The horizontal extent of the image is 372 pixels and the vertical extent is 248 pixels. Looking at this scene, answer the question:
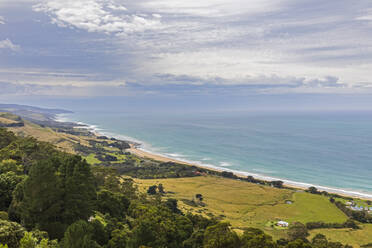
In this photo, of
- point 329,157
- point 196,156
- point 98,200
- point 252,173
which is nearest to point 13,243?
point 98,200

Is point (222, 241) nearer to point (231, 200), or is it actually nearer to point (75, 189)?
point (75, 189)

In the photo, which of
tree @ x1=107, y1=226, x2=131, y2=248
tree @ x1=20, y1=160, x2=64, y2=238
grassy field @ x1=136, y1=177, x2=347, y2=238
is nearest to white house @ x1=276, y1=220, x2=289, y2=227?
grassy field @ x1=136, y1=177, x2=347, y2=238

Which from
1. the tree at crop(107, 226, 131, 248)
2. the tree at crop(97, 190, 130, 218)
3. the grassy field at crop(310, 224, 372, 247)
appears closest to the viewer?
the tree at crop(107, 226, 131, 248)

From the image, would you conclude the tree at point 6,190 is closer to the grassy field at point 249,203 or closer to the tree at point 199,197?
the grassy field at point 249,203

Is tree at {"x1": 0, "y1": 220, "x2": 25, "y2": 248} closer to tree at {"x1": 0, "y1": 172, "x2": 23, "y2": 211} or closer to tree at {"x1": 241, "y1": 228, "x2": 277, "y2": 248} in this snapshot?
tree at {"x1": 0, "y1": 172, "x2": 23, "y2": 211}

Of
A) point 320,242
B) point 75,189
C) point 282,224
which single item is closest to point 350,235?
point 282,224

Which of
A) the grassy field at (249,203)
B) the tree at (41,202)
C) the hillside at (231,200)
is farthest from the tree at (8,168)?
the grassy field at (249,203)

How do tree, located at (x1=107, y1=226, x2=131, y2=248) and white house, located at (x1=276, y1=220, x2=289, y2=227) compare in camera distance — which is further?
white house, located at (x1=276, y1=220, x2=289, y2=227)
